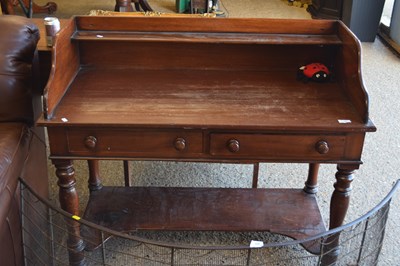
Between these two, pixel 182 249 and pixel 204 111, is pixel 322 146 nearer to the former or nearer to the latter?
pixel 204 111

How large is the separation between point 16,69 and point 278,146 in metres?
0.85

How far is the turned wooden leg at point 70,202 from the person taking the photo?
A: 148cm

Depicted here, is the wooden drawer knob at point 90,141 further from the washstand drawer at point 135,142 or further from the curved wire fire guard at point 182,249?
the curved wire fire guard at point 182,249

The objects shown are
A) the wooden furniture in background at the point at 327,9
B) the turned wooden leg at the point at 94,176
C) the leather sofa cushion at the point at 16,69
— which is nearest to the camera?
the leather sofa cushion at the point at 16,69

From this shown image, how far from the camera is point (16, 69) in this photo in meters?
1.58

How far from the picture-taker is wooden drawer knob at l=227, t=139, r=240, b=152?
1.40 metres

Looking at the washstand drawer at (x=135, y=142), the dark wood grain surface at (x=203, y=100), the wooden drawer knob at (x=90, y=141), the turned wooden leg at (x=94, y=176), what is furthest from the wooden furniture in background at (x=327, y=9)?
the wooden drawer knob at (x=90, y=141)

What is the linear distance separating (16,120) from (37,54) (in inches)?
9.7

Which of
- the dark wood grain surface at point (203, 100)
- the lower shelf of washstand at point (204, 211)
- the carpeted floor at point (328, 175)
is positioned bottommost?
the carpeted floor at point (328, 175)

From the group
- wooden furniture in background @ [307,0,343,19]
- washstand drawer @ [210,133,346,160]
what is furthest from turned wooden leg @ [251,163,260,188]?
wooden furniture in background @ [307,0,343,19]

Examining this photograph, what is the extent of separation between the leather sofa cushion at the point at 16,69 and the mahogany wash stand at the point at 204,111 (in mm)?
142

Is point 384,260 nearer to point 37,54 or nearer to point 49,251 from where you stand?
point 49,251

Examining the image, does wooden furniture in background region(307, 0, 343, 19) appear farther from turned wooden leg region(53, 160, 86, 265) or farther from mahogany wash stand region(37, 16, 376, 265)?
turned wooden leg region(53, 160, 86, 265)

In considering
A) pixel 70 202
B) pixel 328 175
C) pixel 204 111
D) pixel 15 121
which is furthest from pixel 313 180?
pixel 15 121
